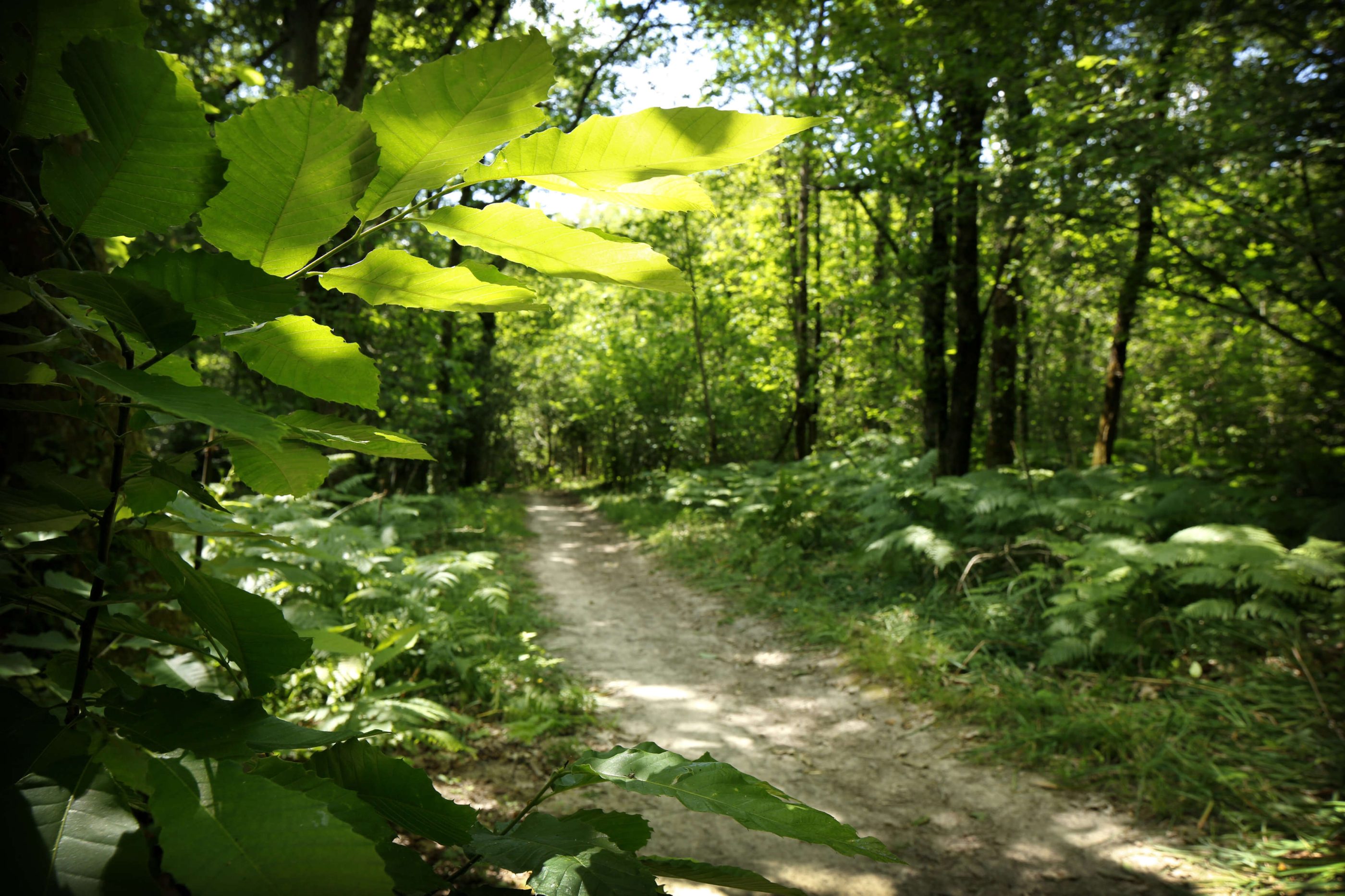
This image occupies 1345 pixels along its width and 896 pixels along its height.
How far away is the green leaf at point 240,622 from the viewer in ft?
1.83

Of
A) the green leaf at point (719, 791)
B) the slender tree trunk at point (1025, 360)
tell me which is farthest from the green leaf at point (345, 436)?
the slender tree trunk at point (1025, 360)

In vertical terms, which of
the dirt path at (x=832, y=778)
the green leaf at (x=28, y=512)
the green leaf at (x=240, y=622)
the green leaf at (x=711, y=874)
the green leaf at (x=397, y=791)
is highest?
the green leaf at (x=28, y=512)

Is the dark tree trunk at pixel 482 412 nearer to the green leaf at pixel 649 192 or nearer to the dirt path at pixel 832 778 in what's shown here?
the dirt path at pixel 832 778

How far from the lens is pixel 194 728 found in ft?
1.56

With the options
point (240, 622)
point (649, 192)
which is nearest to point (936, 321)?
point (649, 192)

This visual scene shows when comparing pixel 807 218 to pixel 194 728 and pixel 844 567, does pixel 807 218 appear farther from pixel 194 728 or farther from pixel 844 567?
pixel 194 728

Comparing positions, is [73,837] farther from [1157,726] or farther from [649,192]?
[1157,726]

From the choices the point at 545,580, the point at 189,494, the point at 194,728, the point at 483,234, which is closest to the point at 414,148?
the point at 483,234

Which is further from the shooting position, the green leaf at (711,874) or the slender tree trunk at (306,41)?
the slender tree trunk at (306,41)

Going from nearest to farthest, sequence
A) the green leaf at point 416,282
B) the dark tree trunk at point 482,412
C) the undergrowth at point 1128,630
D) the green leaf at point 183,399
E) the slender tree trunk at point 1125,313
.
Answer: the green leaf at point 183,399 → the green leaf at point 416,282 → the undergrowth at point 1128,630 → the slender tree trunk at point 1125,313 → the dark tree trunk at point 482,412

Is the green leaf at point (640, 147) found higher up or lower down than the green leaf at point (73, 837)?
higher up

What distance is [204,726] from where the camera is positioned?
48 cm

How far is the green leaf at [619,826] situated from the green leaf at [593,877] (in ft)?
0.13

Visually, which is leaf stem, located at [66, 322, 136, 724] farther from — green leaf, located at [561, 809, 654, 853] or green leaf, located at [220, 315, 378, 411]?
green leaf, located at [561, 809, 654, 853]
